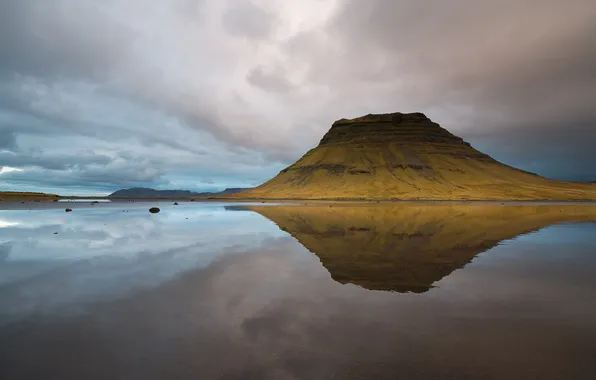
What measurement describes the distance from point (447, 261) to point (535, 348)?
880 centimetres

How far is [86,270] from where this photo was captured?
1316cm

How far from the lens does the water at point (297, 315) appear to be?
5.62 metres

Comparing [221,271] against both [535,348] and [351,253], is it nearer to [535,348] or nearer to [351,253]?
[351,253]

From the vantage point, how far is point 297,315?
8.18 meters

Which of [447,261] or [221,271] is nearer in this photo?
[221,271]

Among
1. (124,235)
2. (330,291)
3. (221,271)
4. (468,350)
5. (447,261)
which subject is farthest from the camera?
(124,235)

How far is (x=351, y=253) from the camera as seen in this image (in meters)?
16.8

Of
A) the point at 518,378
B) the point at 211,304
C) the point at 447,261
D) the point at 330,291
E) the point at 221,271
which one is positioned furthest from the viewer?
the point at 447,261

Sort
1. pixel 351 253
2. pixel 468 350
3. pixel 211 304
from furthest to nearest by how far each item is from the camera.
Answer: pixel 351 253, pixel 211 304, pixel 468 350

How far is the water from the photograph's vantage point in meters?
5.62

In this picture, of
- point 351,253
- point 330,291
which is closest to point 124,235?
point 351,253

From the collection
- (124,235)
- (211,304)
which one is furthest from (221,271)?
(124,235)

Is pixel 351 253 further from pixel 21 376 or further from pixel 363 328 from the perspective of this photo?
pixel 21 376

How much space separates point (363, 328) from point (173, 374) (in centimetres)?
402
